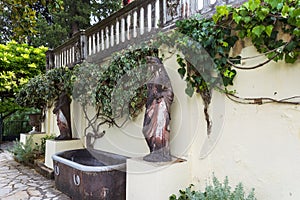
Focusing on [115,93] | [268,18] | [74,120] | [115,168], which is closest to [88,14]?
[74,120]

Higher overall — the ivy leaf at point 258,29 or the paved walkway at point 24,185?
the ivy leaf at point 258,29

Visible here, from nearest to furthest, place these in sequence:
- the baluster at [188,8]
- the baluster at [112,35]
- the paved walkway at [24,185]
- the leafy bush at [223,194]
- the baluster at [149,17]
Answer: the leafy bush at [223,194] → the baluster at [188,8] → the baluster at [149,17] → the paved walkway at [24,185] → the baluster at [112,35]

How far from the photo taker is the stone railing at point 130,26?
10.5 ft

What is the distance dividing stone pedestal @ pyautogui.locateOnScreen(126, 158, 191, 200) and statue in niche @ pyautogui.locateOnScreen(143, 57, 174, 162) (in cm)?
12

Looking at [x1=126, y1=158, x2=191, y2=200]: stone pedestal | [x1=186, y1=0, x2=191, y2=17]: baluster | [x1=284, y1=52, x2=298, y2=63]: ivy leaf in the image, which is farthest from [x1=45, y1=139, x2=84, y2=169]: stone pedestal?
[x1=284, y1=52, x2=298, y2=63]: ivy leaf

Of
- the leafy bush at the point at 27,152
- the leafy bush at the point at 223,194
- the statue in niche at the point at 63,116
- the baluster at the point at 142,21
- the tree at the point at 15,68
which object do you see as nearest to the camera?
the leafy bush at the point at 223,194

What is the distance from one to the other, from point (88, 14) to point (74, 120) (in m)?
8.51

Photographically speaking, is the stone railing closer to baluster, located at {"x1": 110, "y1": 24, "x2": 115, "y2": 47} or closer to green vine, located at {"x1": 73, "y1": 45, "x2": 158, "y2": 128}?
baluster, located at {"x1": 110, "y1": 24, "x2": 115, "y2": 47}

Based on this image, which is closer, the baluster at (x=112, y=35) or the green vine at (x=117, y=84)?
the green vine at (x=117, y=84)

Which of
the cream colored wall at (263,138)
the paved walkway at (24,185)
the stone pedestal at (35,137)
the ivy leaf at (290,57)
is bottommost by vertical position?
the paved walkway at (24,185)

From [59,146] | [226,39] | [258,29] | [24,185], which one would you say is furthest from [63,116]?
[258,29]

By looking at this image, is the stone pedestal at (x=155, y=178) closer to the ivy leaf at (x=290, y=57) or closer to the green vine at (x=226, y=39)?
the green vine at (x=226, y=39)

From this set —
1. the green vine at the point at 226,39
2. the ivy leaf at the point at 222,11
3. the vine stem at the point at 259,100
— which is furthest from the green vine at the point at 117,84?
the vine stem at the point at 259,100

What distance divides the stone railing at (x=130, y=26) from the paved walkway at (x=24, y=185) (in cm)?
252
